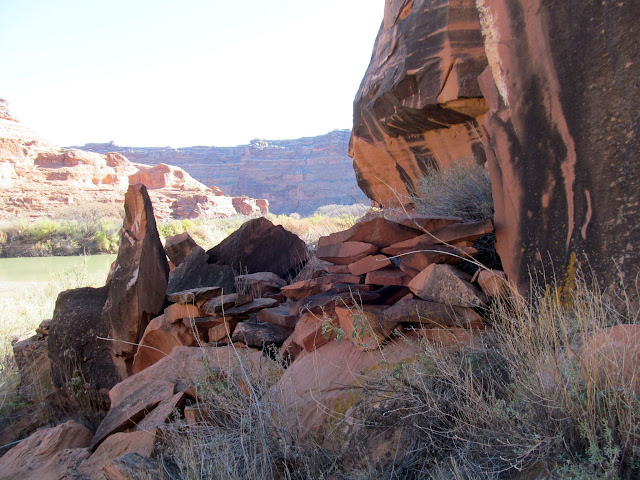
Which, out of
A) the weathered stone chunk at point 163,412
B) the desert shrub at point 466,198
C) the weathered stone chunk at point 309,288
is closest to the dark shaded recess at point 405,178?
the desert shrub at point 466,198

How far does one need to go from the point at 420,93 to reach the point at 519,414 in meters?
6.44

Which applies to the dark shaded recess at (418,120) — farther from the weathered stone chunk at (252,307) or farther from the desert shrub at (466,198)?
the weathered stone chunk at (252,307)

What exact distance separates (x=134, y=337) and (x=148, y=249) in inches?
35.3

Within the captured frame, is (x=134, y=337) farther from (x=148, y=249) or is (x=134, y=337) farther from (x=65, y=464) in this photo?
(x=65, y=464)

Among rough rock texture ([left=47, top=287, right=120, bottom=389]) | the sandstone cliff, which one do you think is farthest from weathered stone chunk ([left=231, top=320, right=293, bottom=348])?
the sandstone cliff

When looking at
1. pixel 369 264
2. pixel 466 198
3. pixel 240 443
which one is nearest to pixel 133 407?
pixel 240 443

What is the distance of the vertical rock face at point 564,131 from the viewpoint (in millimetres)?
2381

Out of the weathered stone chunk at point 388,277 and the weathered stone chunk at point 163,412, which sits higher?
the weathered stone chunk at point 388,277

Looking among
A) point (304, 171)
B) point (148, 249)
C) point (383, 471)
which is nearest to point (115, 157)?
point (304, 171)

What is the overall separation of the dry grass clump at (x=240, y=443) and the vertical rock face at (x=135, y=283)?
2.26 meters

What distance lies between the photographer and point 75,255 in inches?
880

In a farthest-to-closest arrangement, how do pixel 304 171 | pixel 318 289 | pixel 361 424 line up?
pixel 304 171 → pixel 318 289 → pixel 361 424

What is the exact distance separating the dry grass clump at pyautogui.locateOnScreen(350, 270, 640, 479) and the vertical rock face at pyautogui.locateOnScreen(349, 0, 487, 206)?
12.5ft

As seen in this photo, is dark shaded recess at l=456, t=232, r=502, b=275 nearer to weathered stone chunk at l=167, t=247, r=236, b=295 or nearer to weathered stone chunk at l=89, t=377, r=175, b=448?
weathered stone chunk at l=89, t=377, r=175, b=448
